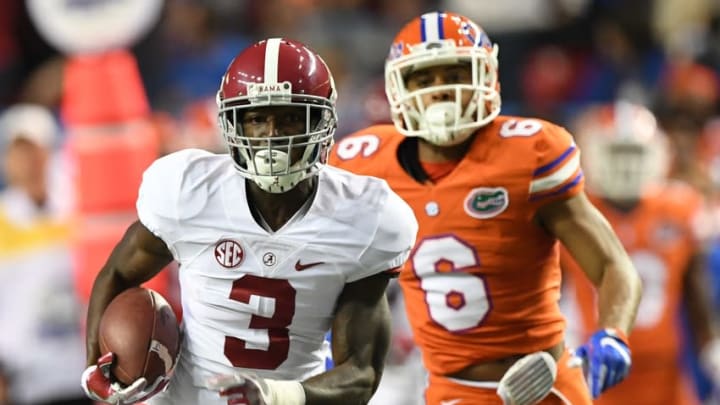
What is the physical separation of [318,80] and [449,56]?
562 millimetres

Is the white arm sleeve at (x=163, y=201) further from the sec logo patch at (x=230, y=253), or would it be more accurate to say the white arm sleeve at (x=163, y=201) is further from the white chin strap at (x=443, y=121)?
the white chin strap at (x=443, y=121)

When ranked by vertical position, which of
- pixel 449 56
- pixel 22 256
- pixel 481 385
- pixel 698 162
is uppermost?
pixel 449 56

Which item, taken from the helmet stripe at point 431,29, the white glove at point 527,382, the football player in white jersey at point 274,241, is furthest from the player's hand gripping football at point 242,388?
the helmet stripe at point 431,29

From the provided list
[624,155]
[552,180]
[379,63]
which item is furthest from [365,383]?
[379,63]

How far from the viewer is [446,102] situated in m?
3.41

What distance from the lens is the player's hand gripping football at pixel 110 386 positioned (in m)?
2.87

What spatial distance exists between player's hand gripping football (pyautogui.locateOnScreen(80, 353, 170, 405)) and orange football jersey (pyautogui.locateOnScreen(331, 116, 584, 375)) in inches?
31.0

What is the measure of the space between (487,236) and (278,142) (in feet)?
2.36

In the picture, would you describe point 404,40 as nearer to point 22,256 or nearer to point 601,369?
point 601,369

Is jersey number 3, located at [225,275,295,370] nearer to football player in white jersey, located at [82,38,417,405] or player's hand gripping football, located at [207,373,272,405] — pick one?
football player in white jersey, located at [82,38,417,405]

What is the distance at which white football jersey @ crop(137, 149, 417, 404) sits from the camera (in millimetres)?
2941

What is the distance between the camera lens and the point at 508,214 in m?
3.38

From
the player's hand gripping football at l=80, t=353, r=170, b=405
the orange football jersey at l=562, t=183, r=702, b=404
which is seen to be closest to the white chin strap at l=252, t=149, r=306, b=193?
the player's hand gripping football at l=80, t=353, r=170, b=405

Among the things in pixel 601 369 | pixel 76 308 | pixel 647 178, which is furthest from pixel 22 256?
pixel 601 369
